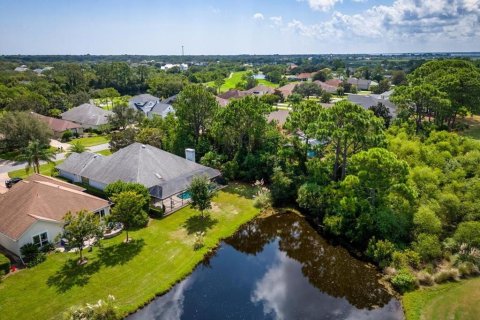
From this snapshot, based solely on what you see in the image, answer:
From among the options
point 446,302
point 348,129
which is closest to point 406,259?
point 446,302

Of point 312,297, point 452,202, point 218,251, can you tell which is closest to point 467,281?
point 452,202

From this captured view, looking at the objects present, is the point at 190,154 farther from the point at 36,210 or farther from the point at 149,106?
the point at 149,106

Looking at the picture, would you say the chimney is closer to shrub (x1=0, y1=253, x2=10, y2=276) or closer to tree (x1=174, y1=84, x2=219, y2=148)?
tree (x1=174, y1=84, x2=219, y2=148)

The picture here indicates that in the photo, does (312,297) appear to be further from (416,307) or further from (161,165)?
(161,165)

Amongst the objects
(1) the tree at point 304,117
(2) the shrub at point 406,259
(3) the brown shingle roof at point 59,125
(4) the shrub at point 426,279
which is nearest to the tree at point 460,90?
(1) the tree at point 304,117

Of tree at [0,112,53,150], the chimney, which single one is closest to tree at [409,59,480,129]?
the chimney

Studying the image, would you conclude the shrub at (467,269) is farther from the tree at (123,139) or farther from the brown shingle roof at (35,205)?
the tree at (123,139)

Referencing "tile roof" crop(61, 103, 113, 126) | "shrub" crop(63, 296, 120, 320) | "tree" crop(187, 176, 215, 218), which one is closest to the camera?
"shrub" crop(63, 296, 120, 320)
